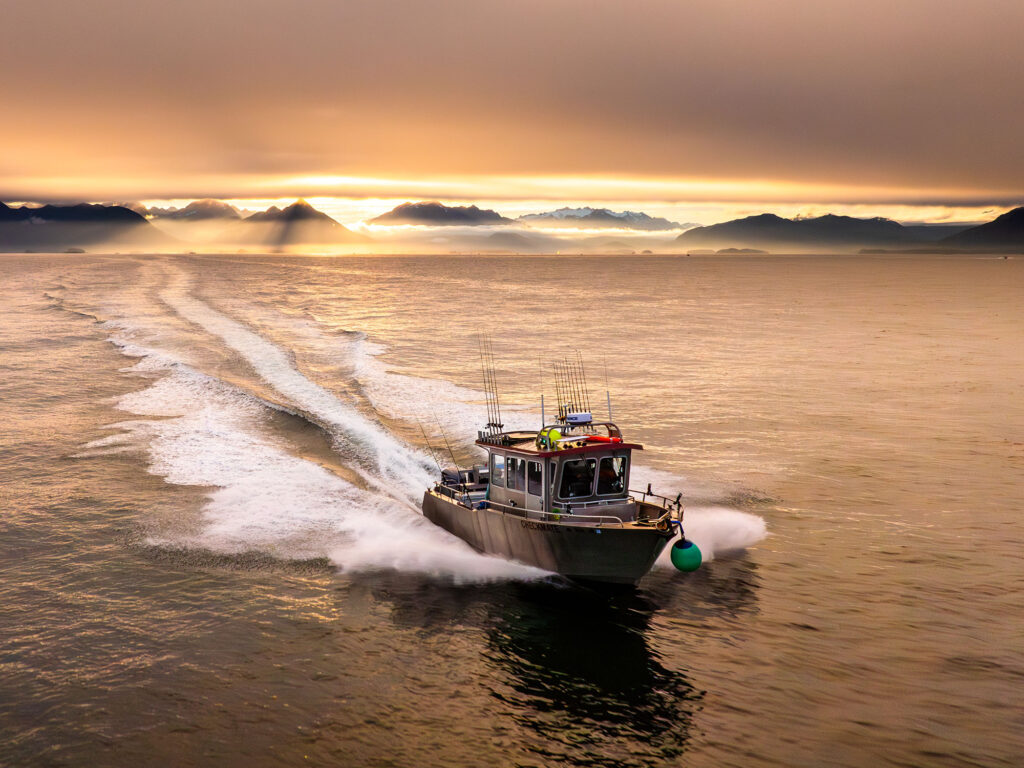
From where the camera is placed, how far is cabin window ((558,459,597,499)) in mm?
21969

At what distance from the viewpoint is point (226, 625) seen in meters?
19.2

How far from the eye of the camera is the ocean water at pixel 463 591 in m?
15.4

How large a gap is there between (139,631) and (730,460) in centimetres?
2325

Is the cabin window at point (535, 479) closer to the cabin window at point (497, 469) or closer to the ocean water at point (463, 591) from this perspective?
the cabin window at point (497, 469)

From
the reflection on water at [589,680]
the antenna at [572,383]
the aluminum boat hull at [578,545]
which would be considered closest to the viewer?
the reflection on water at [589,680]

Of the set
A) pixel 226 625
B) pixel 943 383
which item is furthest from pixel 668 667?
pixel 943 383

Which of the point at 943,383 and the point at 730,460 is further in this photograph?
the point at 943,383

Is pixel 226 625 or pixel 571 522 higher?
pixel 571 522

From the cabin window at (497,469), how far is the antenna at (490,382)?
7775 mm

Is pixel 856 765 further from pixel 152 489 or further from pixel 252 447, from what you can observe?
pixel 252 447

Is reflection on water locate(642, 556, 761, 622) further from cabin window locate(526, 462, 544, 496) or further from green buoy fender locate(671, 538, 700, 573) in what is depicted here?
cabin window locate(526, 462, 544, 496)

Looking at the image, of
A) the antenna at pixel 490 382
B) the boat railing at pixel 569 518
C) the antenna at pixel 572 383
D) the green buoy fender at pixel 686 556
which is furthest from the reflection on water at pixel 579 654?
the antenna at pixel 572 383

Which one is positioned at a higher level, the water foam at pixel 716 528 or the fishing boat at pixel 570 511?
the fishing boat at pixel 570 511

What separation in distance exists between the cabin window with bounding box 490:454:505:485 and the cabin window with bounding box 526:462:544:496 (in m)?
1.31
